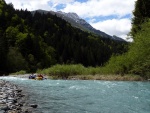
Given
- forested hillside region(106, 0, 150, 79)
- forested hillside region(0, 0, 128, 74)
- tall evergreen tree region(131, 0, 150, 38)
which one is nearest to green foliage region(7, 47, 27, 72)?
forested hillside region(0, 0, 128, 74)

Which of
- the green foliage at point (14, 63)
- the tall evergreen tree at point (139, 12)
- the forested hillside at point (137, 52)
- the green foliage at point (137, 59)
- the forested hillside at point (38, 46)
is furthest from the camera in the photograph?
the forested hillside at point (38, 46)

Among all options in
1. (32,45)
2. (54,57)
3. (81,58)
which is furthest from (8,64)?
(81,58)

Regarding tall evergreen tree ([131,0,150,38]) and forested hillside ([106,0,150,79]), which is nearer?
forested hillside ([106,0,150,79])

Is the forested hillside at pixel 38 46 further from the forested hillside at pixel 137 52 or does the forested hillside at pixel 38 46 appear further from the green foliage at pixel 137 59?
the green foliage at pixel 137 59

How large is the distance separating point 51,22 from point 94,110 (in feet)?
526

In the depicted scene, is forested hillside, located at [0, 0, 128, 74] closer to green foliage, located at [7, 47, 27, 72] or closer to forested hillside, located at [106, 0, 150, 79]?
green foliage, located at [7, 47, 27, 72]

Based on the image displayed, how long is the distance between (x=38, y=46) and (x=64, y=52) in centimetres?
2162

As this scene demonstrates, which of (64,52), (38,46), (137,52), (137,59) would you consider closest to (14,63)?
(38,46)

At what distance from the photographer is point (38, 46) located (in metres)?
116

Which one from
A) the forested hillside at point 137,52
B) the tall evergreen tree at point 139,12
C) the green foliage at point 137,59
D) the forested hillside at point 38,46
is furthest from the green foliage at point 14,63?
the tall evergreen tree at point 139,12

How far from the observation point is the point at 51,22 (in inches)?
6875

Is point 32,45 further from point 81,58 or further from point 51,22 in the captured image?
point 51,22

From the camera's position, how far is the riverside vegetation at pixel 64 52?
4284cm

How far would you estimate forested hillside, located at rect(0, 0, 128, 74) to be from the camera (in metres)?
92.1
